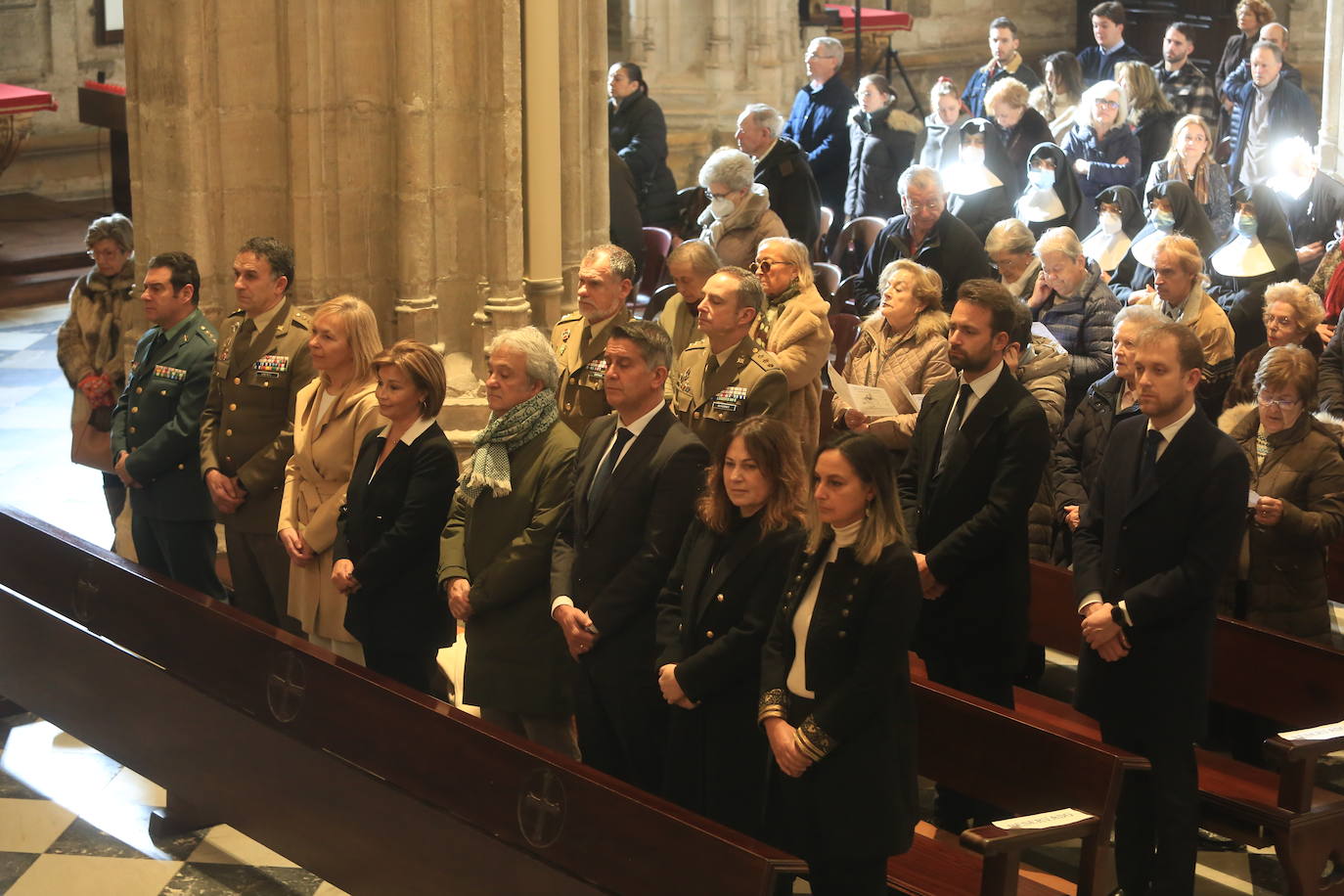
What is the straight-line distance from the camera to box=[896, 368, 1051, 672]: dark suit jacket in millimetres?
4355

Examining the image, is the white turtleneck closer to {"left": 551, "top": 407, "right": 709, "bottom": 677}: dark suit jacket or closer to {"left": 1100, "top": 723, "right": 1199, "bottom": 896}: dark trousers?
{"left": 551, "top": 407, "right": 709, "bottom": 677}: dark suit jacket

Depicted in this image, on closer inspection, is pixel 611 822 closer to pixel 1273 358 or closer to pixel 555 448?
pixel 555 448

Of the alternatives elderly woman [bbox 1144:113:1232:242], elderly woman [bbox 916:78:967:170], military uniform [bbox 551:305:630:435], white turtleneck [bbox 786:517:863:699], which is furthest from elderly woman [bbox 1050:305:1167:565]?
elderly woman [bbox 916:78:967:170]

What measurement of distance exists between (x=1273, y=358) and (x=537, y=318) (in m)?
2.76

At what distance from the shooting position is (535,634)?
4.47 m

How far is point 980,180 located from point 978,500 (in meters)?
4.47

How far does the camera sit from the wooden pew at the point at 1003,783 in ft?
11.9

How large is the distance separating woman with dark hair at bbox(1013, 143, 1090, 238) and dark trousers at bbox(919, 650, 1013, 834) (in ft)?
13.8

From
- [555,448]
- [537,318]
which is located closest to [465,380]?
[537,318]

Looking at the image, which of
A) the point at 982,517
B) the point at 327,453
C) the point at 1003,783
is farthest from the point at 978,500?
the point at 327,453

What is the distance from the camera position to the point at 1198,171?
26.5ft

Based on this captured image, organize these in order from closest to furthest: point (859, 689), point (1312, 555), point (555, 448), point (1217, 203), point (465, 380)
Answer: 1. point (859, 689)
2. point (555, 448)
3. point (1312, 555)
4. point (465, 380)
5. point (1217, 203)

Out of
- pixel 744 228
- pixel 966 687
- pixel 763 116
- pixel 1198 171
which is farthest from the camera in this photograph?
pixel 763 116

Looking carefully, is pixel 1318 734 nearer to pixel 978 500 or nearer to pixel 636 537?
pixel 978 500
